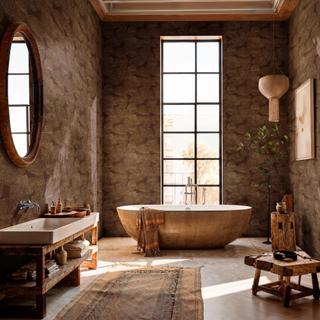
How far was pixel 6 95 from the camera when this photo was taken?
2.46m

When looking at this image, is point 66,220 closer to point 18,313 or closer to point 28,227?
point 28,227

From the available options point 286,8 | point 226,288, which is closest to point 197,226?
point 226,288

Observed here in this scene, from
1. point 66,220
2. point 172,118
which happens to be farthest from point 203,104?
point 66,220

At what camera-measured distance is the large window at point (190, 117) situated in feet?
18.5

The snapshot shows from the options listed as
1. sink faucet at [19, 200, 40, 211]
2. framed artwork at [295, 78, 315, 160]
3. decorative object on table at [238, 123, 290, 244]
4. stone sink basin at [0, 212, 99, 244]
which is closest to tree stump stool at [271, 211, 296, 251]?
framed artwork at [295, 78, 315, 160]

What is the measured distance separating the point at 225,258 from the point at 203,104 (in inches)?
107

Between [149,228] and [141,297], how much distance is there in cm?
150

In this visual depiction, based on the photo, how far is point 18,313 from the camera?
7.80 ft

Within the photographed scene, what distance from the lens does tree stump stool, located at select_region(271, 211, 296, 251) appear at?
13.7 feet

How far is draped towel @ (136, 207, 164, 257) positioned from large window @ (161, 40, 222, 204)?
4.56 feet

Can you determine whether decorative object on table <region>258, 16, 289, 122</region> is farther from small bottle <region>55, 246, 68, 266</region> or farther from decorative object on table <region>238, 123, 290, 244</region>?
small bottle <region>55, 246, 68, 266</region>

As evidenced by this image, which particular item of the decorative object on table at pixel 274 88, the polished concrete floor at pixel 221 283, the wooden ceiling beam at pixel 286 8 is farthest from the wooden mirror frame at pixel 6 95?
the wooden ceiling beam at pixel 286 8

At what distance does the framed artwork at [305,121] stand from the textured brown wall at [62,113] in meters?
2.93

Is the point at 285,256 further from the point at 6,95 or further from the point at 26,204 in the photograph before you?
the point at 6,95
